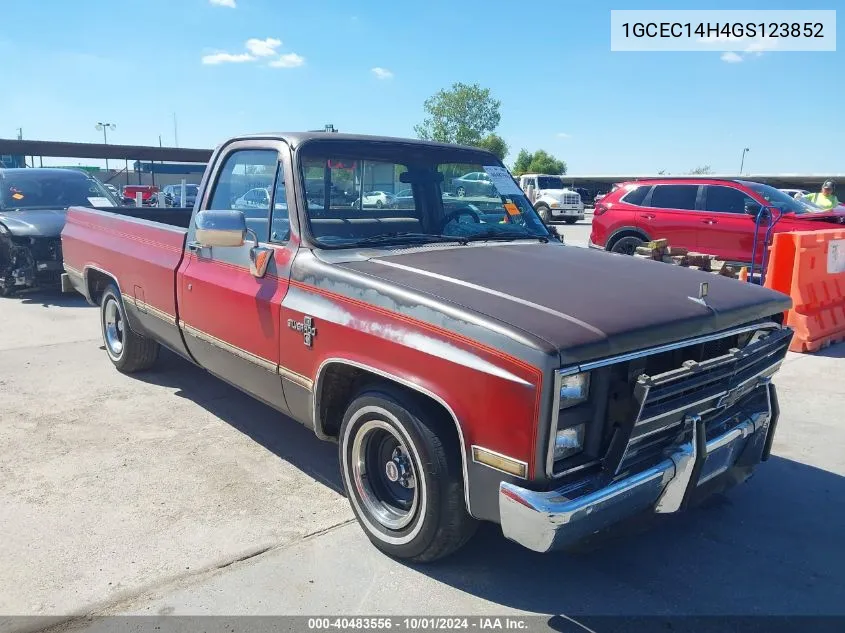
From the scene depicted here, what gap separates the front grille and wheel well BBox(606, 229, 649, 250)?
334 inches

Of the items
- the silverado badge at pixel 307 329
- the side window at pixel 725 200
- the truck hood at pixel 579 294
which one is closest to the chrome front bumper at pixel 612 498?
the truck hood at pixel 579 294

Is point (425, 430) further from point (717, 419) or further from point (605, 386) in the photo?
point (717, 419)

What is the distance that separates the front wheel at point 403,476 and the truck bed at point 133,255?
2.01m

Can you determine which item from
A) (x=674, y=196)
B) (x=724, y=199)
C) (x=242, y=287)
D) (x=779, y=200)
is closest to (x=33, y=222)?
(x=242, y=287)

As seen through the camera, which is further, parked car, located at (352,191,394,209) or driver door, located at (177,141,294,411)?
parked car, located at (352,191,394,209)

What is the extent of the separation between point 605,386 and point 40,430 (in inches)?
154

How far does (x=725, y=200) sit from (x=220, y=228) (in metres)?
9.62

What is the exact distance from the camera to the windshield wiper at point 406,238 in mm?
3598

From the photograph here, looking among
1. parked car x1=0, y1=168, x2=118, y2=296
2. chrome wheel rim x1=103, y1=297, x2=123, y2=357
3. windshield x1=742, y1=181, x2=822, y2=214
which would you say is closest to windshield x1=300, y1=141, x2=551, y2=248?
chrome wheel rim x1=103, y1=297, x2=123, y2=357

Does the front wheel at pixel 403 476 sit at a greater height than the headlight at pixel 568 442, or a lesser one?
lesser

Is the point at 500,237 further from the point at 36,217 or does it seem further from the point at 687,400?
the point at 36,217

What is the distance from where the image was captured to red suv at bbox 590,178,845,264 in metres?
10.4

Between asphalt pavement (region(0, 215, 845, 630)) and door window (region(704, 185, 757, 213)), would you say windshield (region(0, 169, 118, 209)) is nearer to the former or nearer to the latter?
asphalt pavement (region(0, 215, 845, 630))

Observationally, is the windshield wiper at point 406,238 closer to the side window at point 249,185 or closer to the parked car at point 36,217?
the side window at point 249,185
